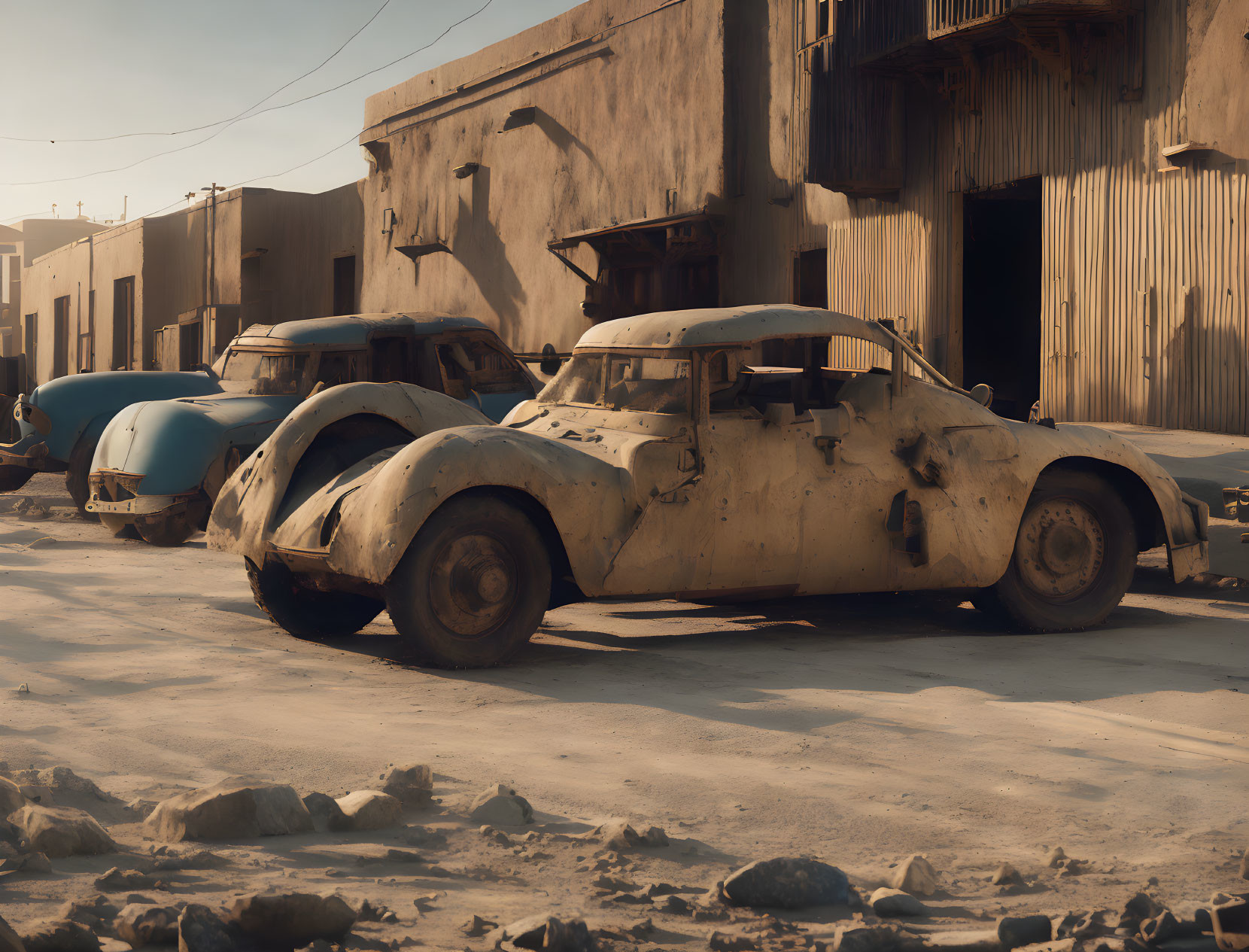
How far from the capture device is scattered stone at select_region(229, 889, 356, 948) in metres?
2.87

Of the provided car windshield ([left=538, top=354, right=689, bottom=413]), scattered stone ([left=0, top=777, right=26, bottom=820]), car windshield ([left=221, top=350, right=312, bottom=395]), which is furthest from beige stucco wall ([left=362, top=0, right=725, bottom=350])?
scattered stone ([left=0, top=777, right=26, bottom=820])

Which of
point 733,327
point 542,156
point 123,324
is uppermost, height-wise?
point 542,156

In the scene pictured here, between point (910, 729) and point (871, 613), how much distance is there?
311 centimetres

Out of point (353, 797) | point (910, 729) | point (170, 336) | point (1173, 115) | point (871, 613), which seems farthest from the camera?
point (170, 336)

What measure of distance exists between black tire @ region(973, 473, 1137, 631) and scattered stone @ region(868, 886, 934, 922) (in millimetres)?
4186

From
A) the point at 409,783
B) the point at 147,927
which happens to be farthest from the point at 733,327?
the point at 147,927

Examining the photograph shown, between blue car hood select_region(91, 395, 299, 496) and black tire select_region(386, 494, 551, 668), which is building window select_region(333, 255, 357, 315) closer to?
blue car hood select_region(91, 395, 299, 496)

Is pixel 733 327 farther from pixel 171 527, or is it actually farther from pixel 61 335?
pixel 61 335

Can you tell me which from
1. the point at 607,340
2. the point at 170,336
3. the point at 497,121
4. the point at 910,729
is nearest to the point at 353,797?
the point at 910,729

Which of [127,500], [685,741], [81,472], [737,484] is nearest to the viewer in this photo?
[685,741]

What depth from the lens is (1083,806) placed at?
3.96 m

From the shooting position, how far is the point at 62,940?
2.77m

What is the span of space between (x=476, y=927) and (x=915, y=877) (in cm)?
109

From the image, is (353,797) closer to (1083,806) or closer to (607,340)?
(1083,806)
